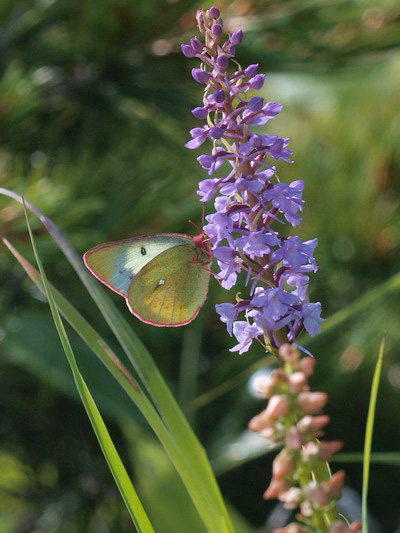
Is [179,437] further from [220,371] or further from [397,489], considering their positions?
[397,489]

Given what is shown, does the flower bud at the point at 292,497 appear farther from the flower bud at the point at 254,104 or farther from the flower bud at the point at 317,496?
the flower bud at the point at 254,104

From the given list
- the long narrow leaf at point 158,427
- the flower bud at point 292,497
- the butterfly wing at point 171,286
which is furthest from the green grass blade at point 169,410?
the butterfly wing at point 171,286

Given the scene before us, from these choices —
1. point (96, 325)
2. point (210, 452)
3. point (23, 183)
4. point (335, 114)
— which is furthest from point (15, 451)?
point (335, 114)

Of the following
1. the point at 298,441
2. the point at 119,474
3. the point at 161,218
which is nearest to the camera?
the point at 298,441

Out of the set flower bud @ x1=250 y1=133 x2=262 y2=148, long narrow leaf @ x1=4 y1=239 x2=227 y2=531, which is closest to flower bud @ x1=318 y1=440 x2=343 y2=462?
long narrow leaf @ x1=4 y1=239 x2=227 y2=531

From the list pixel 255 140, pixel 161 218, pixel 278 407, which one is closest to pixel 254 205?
pixel 255 140

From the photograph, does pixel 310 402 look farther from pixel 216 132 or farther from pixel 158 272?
pixel 158 272
